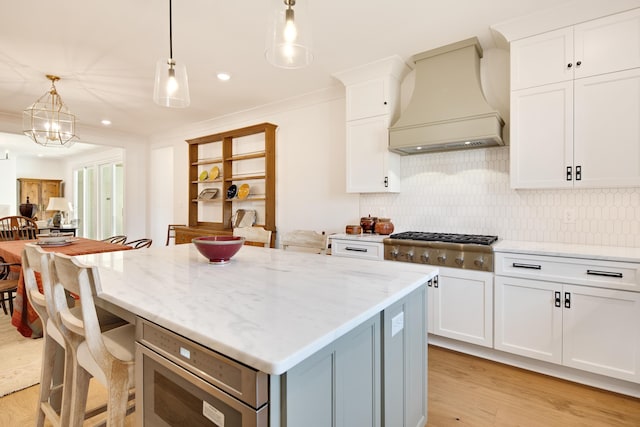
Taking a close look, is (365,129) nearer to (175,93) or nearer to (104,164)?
(175,93)

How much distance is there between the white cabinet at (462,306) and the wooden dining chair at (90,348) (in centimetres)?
227

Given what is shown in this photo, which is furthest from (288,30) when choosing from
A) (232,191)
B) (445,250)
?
(232,191)

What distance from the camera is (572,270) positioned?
7.30 ft

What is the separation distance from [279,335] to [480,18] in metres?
2.80

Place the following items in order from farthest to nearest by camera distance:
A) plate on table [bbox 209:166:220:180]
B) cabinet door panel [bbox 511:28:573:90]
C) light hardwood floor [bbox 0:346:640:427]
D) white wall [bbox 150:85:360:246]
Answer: plate on table [bbox 209:166:220:180]
white wall [bbox 150:85:360:246]
cabinet door panel [bbox 511:28:573:90]
light hardwood floor [bbox 0:346:640:427]

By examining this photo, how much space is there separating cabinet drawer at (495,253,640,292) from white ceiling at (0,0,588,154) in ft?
5.87

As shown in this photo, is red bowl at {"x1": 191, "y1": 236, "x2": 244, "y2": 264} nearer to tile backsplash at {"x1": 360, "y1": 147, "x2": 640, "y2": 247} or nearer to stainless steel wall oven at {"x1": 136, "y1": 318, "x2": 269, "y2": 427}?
stainless steel wall oven at {"x1": 136, "y1": 318, "x2": 269, "y2": 427}

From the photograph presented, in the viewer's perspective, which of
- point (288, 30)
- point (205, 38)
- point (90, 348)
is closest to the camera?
point (90, 348)

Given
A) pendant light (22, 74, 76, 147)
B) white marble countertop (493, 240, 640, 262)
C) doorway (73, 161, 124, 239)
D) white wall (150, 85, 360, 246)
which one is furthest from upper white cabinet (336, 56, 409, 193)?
doorway (73, 161, 124, 239)

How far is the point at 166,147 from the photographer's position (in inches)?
255

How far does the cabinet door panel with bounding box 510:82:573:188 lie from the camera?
96.3 inches

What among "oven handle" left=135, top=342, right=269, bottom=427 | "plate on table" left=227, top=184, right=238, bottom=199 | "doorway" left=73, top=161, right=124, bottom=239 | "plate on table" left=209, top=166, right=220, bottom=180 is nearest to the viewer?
"oven handle" left=135, top=342, right=269, bottom=427

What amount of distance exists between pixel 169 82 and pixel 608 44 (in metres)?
2.95

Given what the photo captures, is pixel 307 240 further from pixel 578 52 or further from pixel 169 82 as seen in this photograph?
pixel 578 52
